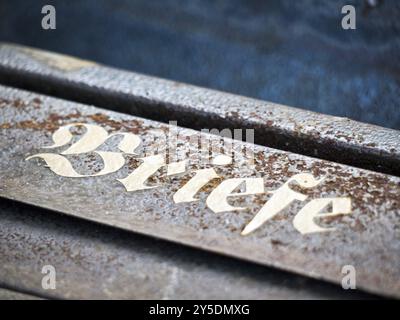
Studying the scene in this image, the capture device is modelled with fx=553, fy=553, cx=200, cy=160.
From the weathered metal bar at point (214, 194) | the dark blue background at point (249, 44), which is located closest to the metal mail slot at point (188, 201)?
the weathered metal bar at point (214, 194)

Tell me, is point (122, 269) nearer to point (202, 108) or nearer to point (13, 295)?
point (13, 295)

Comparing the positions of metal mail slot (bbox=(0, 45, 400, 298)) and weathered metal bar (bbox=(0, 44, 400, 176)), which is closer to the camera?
metal mail slot (bbox=(0, 45, 400, 298))

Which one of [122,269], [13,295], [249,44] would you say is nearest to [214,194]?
[122,269]

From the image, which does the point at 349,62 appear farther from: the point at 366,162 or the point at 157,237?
the point at 157,237

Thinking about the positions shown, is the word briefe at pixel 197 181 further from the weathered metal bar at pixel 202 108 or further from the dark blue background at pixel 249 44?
the dark blue background at pixel 249 44

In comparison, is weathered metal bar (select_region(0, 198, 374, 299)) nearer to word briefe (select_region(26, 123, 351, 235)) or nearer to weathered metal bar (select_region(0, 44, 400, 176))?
word briefe (select_region(26, 123, 351, 235))

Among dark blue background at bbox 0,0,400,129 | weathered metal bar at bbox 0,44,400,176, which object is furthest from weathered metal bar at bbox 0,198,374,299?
dark blue background at bbox 0,0,400,129
